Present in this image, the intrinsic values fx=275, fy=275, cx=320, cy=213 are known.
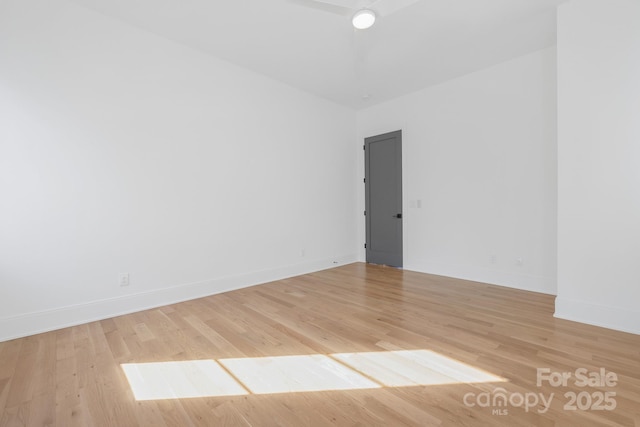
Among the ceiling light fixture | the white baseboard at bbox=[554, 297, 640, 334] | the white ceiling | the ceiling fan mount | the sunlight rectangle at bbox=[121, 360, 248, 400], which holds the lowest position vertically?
the sunlight rectangle at bbox=[121, 360, 248, 400]

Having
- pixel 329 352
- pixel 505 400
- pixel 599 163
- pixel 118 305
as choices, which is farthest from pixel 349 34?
pixel 118 305

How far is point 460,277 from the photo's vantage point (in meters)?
4.30

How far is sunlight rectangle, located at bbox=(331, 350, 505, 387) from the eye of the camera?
5.90 feet

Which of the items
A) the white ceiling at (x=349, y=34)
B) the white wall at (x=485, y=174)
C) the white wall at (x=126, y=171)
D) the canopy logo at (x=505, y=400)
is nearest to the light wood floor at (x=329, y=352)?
the canopy logo at (x=505, y=400)

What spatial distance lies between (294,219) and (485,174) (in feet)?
9.87

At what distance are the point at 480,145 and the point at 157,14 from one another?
14.4 feet

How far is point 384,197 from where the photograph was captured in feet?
17.3

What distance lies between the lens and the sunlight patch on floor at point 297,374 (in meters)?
1.74

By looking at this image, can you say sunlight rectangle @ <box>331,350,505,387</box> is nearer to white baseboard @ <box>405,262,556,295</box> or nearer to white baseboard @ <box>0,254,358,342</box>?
white baseboard @ <box>0,254,358,342</box>

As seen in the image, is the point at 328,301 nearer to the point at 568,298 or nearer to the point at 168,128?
the point at 568,298

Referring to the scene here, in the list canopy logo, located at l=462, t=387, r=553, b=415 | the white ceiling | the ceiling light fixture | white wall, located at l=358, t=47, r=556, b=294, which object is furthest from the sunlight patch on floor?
the white ceiling

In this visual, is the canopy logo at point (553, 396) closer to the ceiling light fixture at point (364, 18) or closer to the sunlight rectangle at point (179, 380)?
the sunlight rectangle at point (179, 380)

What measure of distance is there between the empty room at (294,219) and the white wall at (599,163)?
0.6 inches

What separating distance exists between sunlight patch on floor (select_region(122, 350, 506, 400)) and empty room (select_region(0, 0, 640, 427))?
0.02m
